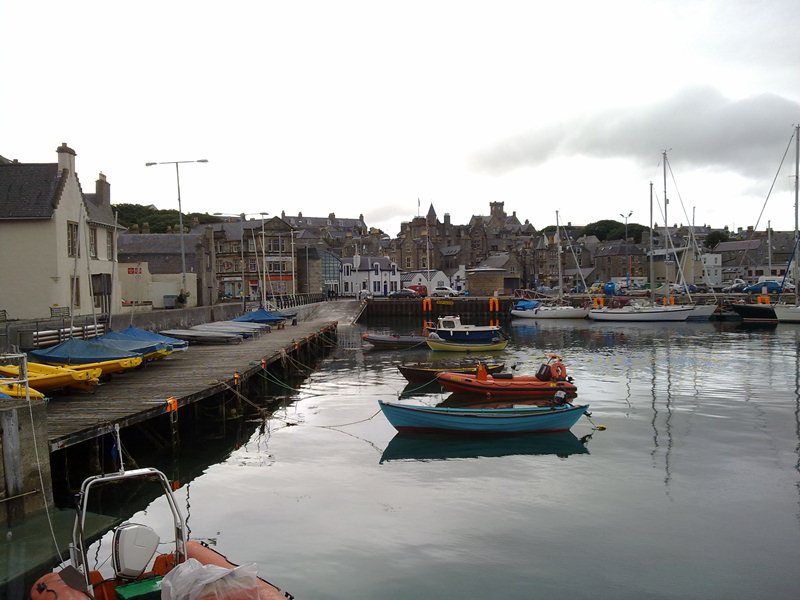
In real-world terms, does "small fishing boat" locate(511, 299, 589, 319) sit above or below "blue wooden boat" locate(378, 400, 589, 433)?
above

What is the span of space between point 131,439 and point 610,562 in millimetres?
17233

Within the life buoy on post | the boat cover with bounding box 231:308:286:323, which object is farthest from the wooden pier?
the life buoy on post

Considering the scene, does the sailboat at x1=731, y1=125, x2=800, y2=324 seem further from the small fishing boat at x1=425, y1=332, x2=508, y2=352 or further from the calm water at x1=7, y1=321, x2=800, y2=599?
the calm water at x1=7, y1=321, x2=800, y2=599

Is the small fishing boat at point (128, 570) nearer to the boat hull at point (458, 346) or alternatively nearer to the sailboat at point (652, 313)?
the boat hull at point (458, 346)

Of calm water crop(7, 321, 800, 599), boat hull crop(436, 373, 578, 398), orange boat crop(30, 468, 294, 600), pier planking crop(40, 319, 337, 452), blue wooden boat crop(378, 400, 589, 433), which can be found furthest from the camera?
boat hull crop(436, 373, 578, 398)

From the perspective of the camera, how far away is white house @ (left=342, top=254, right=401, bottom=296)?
419 feet

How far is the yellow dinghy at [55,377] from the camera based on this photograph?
2166cm

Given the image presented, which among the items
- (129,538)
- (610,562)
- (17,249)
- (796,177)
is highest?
(796,177)

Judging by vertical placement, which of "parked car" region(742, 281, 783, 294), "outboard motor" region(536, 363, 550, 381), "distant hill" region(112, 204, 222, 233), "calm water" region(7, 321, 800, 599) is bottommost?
"calm water" region(7, 321, 800, 599)

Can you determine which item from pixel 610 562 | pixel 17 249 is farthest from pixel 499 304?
pixel 610 562

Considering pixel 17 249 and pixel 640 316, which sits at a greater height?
pixel 17 249

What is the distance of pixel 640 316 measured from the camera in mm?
81625

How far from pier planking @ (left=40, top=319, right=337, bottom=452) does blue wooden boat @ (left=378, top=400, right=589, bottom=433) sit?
25.6 feet

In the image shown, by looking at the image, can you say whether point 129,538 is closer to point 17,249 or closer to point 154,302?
point 17,249
